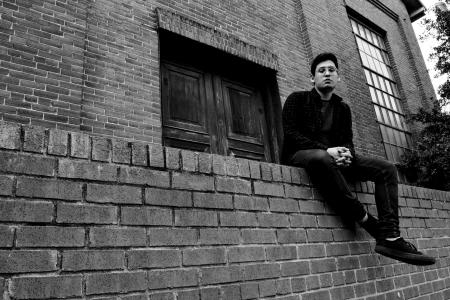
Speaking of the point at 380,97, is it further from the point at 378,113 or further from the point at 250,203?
the point at 250,203

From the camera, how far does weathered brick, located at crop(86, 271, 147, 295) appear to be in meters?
1.51

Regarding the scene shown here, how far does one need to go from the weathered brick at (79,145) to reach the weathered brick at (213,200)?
64 centimetres

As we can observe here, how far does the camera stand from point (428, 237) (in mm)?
3629

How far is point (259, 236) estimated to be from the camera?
2.17 metres

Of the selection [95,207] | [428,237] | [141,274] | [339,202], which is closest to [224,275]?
[141,274]

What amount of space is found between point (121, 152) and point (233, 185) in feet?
2.43

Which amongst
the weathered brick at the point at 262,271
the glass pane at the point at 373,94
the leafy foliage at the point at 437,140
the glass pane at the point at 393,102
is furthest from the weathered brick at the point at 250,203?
the glass pane at the point at 393,102

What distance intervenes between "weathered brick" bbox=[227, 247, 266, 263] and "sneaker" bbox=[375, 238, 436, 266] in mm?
1069

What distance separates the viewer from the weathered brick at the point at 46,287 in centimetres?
136

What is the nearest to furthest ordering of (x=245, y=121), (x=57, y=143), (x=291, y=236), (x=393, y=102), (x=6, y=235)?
1. (x=6, y=235)
2. (x=57, y=143)
3. (x=291, y=236)
4. (x=245, y=121)
5. (x=393, y=102)

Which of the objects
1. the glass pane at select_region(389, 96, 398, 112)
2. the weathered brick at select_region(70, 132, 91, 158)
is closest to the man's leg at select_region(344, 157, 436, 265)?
the weathered brick at select_region(70, 132, 91, 158)

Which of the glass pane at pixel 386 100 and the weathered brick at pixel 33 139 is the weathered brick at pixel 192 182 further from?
the glass pane at pixel 386 100

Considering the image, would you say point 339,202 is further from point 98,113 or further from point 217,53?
point 217,53

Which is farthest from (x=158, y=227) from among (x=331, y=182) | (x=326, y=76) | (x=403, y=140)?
(x=403, y=140)
